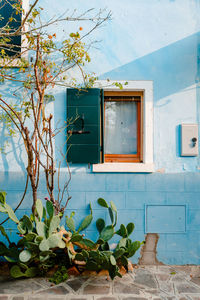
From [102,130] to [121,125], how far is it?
1.31 feet

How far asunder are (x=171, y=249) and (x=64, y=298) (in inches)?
70.5

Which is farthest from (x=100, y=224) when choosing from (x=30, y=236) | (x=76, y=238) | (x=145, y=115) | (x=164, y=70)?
(x=164, y=70)

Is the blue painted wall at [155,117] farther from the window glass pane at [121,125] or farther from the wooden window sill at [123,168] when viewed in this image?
the window glass pane at [121,125]

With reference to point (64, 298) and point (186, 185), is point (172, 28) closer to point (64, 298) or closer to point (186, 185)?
point (186, 185)

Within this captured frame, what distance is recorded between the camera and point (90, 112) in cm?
404

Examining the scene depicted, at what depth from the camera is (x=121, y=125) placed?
433cm

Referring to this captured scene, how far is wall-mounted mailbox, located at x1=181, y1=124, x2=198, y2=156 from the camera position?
4078 mm

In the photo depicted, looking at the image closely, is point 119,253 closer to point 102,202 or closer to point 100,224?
point 100,224

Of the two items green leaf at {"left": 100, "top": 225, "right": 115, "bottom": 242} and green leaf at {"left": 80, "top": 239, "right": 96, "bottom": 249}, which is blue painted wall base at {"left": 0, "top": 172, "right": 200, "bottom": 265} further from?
green leaf at {"left": 80, "top": 239, "right": 96, "bottom": 249}

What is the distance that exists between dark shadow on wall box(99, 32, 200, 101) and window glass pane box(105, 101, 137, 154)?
0.43 m

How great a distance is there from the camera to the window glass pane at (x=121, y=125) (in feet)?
14.2

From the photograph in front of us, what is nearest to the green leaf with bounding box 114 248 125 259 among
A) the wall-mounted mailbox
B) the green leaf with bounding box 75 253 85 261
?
the green leaf with bounding box 75 253 85 261

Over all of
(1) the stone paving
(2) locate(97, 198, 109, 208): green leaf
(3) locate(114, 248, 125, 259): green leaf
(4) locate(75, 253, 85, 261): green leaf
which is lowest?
(1) the stone paving

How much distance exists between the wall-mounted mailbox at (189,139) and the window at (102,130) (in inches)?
19.0
